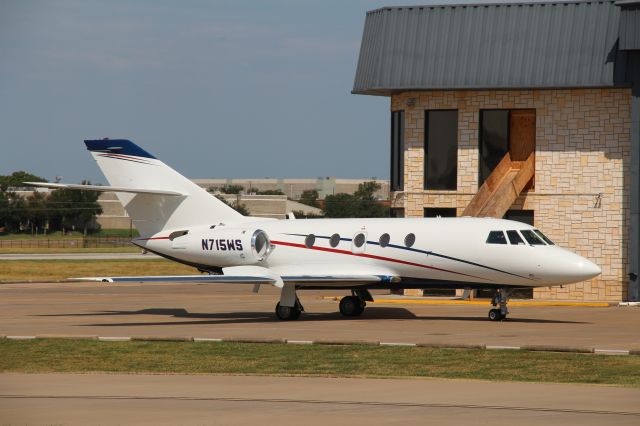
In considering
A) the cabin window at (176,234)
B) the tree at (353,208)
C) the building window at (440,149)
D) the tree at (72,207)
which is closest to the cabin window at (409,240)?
the cabin window at (176,234)

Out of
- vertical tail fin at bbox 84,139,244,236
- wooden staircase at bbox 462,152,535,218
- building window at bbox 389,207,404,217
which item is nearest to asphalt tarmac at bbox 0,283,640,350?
vertical tail fin at bbox 84,139,244,236

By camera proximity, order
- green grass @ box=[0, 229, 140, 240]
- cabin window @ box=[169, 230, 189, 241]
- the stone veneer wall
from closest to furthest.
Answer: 1. cabin window @ box=[169, 230, 189, 241]
2. the stone veneer wall
3. green grass @ box=[0, 229, 140, 240]

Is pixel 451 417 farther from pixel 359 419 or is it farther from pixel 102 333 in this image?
pixel 102 333

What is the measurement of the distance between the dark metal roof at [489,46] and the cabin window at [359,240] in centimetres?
1083

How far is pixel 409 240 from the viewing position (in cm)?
3161

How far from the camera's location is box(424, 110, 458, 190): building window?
→ 42.9 metres

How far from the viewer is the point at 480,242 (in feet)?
101

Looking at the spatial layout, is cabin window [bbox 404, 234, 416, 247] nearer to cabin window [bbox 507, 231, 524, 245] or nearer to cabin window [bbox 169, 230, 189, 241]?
cabin window [bbox 507, 231, 524, 245]

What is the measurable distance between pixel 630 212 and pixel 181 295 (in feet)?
54.6

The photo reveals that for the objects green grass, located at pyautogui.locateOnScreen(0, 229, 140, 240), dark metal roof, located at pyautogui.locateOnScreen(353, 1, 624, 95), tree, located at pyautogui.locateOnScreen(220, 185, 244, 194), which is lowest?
green grass, located at pyautogui.locateOnScreen(0, 229, 140, 240)

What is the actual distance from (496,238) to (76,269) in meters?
38.8

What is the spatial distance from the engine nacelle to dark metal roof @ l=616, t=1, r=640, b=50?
13171 mm

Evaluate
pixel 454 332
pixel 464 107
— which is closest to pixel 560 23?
pixel 464 107

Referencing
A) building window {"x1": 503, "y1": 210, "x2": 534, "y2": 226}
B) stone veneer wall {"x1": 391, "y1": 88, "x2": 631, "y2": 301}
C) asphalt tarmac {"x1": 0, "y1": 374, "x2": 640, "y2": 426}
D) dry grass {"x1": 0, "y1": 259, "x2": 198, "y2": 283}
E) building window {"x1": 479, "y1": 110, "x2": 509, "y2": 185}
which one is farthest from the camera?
dry grass {"x1": 0, "y1": 259, "x2": 198, "y2": 283}
